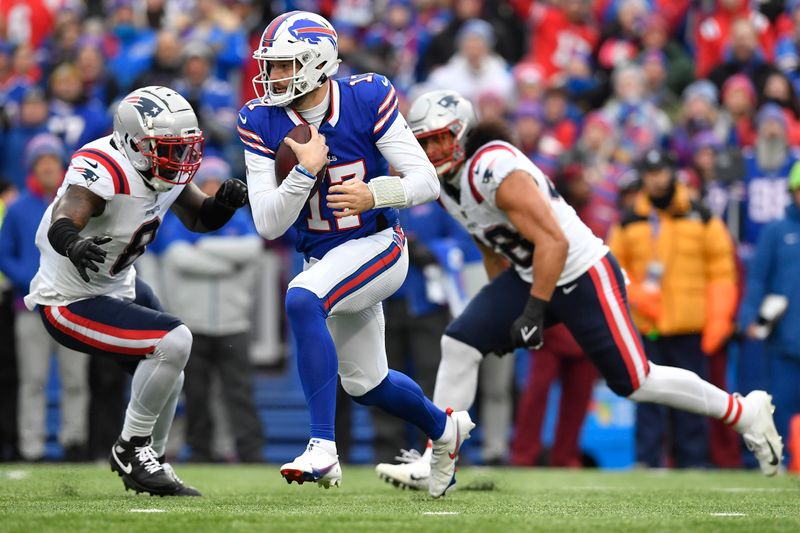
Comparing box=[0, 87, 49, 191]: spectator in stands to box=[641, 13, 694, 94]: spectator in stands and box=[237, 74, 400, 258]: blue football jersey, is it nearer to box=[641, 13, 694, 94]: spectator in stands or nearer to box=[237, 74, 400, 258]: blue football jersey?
box=[641, 13, 694, 94]: spectator in stands

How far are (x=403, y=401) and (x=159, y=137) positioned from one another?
57.3 inches

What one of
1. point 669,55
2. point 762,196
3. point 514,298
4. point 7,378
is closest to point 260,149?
point 514,298

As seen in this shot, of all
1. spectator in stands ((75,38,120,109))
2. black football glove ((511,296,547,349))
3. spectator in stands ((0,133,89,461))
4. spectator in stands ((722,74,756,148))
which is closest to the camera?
black football glove ((511,296,547,349))

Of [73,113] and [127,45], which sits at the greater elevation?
[127,45]

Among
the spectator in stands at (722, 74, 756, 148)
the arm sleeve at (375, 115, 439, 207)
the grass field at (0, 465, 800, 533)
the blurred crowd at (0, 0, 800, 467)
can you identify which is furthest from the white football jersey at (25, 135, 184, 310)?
the spectator in stands at (722, 74, 756, 148)

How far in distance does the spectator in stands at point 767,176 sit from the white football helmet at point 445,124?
434cm

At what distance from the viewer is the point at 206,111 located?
11.0 meters

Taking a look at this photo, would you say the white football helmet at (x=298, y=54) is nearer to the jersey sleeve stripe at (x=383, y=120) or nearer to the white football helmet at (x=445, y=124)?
the jersey sleeve stripe at (x=383, y=120)

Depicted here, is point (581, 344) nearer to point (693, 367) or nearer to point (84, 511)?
point (84, 511)

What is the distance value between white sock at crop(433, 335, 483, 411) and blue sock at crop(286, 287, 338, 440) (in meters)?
1.32

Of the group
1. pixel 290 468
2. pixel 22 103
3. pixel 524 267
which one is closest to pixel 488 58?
pixel 22 103

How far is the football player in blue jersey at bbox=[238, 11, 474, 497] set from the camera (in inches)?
208

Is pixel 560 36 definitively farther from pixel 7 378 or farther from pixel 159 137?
pixel 159 137

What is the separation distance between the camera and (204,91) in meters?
11.5
